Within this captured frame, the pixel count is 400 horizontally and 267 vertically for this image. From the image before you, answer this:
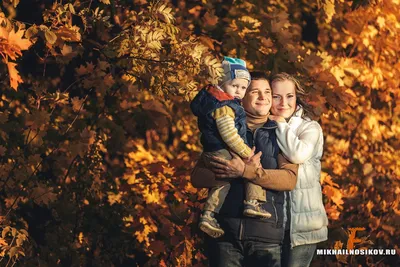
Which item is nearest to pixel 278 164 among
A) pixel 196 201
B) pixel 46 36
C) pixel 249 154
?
pixel 249 154

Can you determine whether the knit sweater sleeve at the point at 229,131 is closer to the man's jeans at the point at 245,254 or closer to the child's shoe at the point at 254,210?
the child's shoe at the point at 254,210

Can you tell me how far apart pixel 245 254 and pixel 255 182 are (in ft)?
1.42

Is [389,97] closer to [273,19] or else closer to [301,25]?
[301,25]

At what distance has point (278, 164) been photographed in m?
5.77

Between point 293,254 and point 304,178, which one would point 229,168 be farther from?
point 293,254

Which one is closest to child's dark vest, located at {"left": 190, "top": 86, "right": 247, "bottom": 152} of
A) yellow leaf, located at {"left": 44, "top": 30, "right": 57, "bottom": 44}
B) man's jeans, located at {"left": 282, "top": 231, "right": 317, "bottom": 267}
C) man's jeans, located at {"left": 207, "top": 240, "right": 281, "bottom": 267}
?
man's jeans, located at {"left": 207, "top": 240, "right": 281, "bottom": 267}

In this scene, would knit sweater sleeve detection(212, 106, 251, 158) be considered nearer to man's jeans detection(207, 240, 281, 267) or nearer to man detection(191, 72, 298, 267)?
man detection(191, 72, 298, 267)

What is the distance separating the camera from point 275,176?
18.4ft

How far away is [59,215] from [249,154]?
3.63 metres

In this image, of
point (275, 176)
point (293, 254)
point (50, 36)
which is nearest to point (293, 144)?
point (275, 176)

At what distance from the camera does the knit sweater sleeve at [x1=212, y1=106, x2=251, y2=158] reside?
555cm

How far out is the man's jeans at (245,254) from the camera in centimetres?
558

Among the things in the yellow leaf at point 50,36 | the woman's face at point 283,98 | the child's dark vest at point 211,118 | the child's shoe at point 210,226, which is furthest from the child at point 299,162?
the yellow leaf at point 50,36

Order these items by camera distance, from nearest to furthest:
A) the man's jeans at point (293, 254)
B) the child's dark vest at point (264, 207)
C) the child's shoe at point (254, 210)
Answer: the child's shoe at point (254, 210), the child's dark vest at point (264, 207), the man's jeans at point (293, 254)
